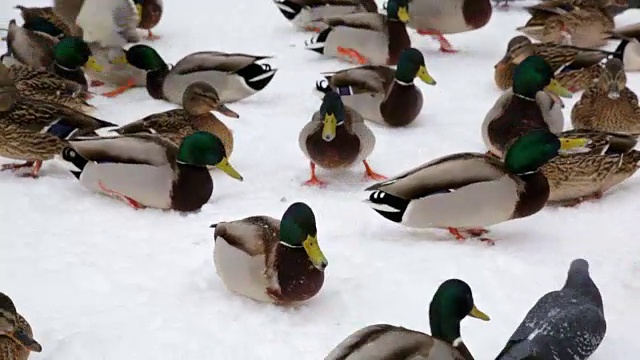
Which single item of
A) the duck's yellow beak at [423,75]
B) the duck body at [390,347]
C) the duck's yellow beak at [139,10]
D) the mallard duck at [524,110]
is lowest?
the duck's yellow beak at [139,10]

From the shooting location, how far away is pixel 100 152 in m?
5.18

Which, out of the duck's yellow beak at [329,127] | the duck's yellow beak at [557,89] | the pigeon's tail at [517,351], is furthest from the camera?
the duck's yellow beak at [557,89]

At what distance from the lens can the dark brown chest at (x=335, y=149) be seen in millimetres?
5547

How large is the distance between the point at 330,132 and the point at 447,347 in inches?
98.0

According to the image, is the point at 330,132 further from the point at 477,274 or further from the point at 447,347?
the point at 447,347

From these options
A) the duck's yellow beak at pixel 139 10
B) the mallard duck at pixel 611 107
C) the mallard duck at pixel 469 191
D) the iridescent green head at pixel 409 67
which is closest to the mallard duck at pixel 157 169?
the mallard duck at pixel 469 191

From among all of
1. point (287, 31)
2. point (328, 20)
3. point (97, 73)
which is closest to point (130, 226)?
point (97, 73)

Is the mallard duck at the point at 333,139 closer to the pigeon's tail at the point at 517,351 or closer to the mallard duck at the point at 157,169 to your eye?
the mallard duck at the point at 157,169

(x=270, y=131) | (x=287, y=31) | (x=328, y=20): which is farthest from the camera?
(x=287, y=31)

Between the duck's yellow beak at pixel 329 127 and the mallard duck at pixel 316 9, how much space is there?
3.42 metres

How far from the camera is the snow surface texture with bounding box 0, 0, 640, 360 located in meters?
3.76

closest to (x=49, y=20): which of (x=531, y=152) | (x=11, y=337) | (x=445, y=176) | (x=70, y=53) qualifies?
(x=70, y=53)

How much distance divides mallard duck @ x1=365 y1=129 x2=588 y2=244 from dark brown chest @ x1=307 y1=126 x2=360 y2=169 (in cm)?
86

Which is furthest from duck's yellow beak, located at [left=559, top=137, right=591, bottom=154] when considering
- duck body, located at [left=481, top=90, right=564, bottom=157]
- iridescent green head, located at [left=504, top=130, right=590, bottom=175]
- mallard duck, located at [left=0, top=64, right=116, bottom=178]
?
mallard duck, located at [left=0, top=64, right=116, bottom=178]
